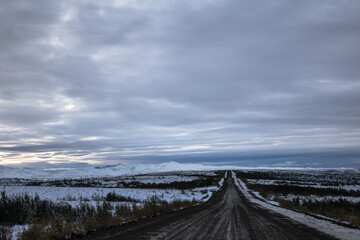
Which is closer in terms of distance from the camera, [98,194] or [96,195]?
[96,195]

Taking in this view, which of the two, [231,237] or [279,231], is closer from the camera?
[231,237]

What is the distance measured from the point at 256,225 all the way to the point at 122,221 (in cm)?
613

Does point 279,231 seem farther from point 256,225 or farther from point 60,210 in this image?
point 60,210

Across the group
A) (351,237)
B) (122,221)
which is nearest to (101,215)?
(122,221)

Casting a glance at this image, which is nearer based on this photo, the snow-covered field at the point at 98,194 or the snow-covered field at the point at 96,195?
the snow-covered field at the point at 98,194

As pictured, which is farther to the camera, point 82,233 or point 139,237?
point 82,233

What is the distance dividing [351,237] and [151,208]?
34.7 ft

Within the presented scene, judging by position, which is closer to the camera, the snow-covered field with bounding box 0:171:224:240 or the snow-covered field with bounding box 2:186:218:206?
the snow-covered field with bounding box 0:171:224:240

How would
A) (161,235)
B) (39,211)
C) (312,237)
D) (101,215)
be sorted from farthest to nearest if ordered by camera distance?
(39,211) → (101,215) → (161,235) → (312,237)

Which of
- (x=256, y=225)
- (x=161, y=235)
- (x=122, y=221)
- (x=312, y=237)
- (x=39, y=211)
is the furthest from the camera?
(x=39, y=211)

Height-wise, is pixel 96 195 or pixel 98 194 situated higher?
pixel 96 195

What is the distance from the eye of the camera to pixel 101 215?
13109mm

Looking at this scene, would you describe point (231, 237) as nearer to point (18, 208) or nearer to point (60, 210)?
point (60, 210)

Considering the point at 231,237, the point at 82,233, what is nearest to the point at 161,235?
the point at 231,237
